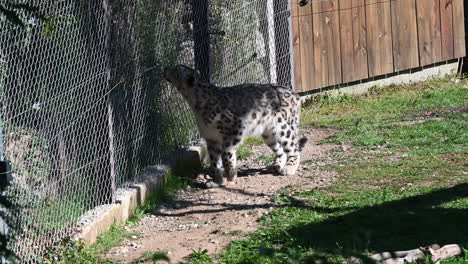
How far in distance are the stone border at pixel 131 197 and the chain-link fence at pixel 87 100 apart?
0.29 ft

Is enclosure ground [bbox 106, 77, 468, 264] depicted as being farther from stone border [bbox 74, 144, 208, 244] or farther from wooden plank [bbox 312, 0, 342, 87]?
wooden plank [bbox 312, 0, 342, 87]

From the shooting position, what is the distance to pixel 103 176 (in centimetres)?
864

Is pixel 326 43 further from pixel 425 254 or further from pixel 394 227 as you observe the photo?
pixel 425 254

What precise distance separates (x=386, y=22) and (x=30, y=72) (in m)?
9.40

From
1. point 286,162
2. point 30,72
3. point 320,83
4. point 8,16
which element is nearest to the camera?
point 8,16

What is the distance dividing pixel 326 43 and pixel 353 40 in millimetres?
615

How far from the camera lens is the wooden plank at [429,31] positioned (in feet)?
52.9

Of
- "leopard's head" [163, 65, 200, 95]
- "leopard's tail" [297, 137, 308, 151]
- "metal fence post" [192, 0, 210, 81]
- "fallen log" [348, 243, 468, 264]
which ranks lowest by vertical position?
"fallen log" [348, 243, 468, 264]

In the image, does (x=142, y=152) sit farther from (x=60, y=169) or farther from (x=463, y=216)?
(x=463, y=216)

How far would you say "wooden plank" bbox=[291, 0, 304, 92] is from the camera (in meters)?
14.1

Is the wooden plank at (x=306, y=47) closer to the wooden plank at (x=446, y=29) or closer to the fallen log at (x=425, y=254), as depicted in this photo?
the wooden plank at (x=446, y=29)

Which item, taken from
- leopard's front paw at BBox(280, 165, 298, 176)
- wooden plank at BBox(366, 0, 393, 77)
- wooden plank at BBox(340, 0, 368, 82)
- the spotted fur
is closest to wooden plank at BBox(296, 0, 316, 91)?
wooden plank at BBox(340, 0, 368, 82)

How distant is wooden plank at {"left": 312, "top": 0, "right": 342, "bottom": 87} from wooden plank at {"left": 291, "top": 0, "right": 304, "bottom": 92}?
0.37 meters

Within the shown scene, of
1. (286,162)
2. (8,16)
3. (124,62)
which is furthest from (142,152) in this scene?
(8,16)
